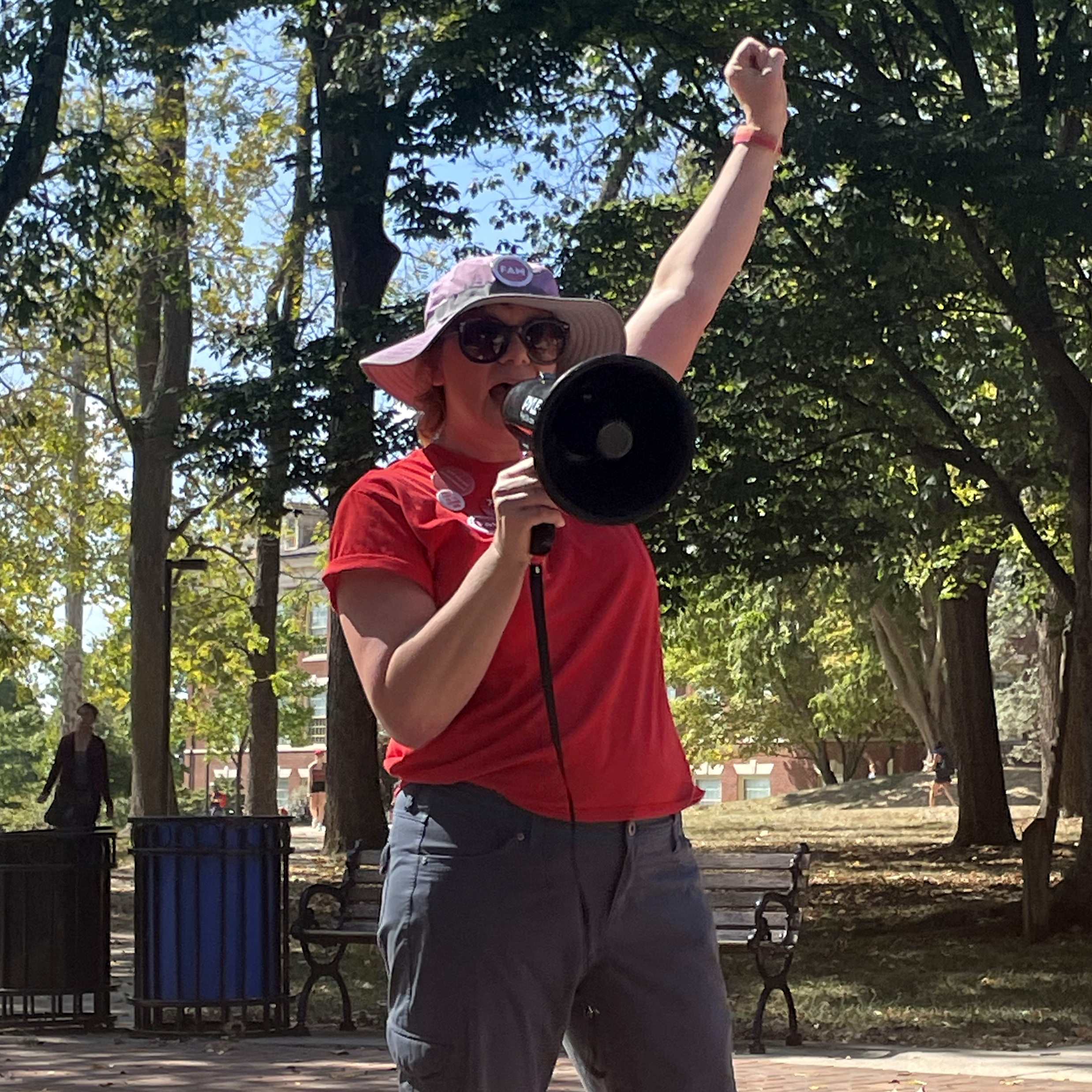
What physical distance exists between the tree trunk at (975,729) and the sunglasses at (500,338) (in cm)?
2123

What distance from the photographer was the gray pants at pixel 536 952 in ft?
8.26

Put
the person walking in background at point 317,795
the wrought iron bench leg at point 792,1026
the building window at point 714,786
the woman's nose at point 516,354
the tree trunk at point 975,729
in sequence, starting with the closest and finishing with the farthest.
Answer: the woman's nose at point 516,354
the wrought iron bench leg at point 792,1026
the tree trunk at point 975,729
the person walking in background at point 317,795
the building window at point 714,786

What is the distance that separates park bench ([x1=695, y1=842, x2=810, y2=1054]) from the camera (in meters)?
9.23

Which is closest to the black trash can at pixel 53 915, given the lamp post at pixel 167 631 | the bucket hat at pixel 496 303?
the bucket hat at pixel 496 303

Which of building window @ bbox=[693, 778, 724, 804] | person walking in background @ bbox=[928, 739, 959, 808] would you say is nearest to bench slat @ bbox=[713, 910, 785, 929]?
person walking in background @ bbox=[928, 739, 959, 808]

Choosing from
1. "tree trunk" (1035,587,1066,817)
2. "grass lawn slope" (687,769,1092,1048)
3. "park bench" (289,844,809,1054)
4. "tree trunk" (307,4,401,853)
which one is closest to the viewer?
"park bench" (289,844,809,1054)

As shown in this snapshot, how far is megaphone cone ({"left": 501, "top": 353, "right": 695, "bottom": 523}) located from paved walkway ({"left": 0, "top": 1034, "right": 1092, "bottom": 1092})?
5545mm

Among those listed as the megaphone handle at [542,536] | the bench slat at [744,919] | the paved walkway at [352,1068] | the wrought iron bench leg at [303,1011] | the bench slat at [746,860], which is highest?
the megaphone handle at [542,536]

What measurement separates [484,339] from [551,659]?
0.46 m

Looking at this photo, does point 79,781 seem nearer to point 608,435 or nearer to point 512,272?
point 512,272

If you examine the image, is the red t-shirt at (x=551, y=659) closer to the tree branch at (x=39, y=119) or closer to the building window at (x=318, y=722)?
the tree branch at (x=39, y=119)

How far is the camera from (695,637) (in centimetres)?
4456

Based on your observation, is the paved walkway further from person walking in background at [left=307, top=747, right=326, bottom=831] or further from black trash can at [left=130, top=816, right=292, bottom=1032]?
person walking in background at [left=307, top=747, right=326, bottom=831]

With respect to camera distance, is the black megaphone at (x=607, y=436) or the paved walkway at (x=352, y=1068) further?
the paved walkway at (x=352, y=1068)
